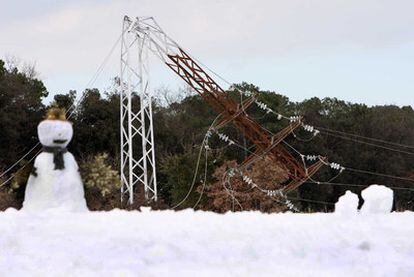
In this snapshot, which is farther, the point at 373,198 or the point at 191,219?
the point at 373,198

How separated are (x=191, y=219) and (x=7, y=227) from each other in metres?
2.32

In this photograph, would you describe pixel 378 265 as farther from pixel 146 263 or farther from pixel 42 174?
pixel 42 174

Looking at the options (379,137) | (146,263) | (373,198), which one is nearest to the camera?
(146,263)

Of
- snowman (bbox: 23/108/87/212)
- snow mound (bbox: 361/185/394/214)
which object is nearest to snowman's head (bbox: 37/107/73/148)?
snowman (bbox: 23/108/87/212)

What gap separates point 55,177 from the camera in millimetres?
9609

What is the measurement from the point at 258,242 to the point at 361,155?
40.5m

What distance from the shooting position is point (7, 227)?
8961 millimetres

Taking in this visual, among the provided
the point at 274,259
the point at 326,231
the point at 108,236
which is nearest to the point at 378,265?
the point at 326,231

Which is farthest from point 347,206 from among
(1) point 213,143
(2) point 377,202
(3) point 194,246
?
(1) point 213,143

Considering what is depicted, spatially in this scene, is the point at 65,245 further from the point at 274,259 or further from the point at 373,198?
the point at 373,198

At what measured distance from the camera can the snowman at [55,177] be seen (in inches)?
378

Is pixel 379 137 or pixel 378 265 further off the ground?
pixel 379 137

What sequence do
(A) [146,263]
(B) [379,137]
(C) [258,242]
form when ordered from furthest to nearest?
(B) [379,137]
(C) [258,242]
(A) [146,263]

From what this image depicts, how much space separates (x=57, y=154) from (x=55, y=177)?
1.07ft
